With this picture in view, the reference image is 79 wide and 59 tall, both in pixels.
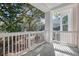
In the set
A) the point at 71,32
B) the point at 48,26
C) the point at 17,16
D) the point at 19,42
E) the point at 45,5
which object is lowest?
the point at 19,42

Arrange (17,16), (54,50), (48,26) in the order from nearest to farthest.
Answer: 1. (17,16)
2. (54,50)
3. (48,26)

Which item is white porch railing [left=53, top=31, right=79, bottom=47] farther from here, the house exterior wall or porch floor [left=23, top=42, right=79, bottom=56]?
porch floor [left=23, top=42, right=79, bottom=56]

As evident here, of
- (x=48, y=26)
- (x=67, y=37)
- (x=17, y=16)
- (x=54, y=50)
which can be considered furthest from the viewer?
(x=67, y=37)

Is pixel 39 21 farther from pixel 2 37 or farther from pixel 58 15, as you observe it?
pixel 2 37

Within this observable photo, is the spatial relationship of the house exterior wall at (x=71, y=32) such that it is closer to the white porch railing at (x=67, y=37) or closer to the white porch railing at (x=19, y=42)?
the white porch railing at (x=67, y=37)

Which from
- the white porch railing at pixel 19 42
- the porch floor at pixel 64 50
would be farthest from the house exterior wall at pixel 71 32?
the white porch railing at pixel 19 42

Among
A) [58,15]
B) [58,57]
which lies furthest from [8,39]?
[58,15]

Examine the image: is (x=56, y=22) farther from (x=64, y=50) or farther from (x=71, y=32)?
(x=64, y=50)

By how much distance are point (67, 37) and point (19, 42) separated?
4.31ft

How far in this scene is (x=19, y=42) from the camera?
292 centimetres

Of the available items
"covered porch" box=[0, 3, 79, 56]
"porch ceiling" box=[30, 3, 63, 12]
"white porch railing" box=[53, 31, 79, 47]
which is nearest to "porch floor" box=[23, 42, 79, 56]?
"covered porch" box=[0, 3, 79, 56]

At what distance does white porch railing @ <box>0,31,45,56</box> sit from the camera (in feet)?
8.33

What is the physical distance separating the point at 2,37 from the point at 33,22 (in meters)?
0.80

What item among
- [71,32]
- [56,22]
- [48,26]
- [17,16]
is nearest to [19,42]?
[17,16]
